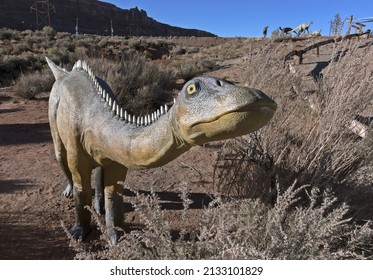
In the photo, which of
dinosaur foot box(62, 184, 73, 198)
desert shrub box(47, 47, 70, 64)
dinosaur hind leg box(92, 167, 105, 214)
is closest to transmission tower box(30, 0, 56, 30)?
desert shrub box(47, 47, 70, 64)

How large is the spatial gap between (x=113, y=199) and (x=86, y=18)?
2760 inches

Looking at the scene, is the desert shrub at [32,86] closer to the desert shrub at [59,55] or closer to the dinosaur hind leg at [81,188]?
the desert shrub at [59,55]

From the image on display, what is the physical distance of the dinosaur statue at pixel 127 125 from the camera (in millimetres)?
1636

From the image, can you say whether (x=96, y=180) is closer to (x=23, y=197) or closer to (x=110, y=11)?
(x=23, y=197)

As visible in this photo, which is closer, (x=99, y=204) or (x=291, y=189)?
(x=291, y=189)

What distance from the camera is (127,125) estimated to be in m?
2.31

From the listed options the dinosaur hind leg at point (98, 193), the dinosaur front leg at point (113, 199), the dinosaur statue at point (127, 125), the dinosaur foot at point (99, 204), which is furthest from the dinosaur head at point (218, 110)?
the dinosaur foot at point (99, 204)

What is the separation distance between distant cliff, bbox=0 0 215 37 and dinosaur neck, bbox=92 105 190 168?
37.7 meters

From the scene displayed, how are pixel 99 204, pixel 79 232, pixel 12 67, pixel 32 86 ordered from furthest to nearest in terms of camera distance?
pixel 12 67 → pixel 32 86 → pixel 99 204 → pixel 79 232

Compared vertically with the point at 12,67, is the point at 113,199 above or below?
above

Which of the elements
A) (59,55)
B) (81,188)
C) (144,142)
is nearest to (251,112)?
(144,142)

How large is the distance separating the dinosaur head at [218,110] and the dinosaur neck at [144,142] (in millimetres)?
125

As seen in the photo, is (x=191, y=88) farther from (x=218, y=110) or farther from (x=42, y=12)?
(x=42, y=12)
